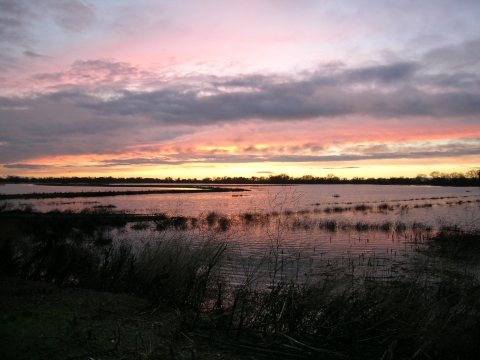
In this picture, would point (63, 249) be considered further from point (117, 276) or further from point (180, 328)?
point (180, 328)

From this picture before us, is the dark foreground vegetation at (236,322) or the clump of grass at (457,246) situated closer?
the dark foreground vegetation at (236,322)

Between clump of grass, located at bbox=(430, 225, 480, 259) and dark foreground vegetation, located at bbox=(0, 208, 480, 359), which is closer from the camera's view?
dark foreground vegetation, located at bbox=(0, 208, 480, 359)

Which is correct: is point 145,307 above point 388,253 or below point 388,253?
above

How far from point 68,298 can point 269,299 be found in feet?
12.8

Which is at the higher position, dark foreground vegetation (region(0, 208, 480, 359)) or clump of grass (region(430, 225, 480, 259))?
clump of grass (region(430, 225, 480, 259))

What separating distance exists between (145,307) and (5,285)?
10.3 feet

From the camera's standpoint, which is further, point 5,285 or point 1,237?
point 1,237

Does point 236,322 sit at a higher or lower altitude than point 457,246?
lower

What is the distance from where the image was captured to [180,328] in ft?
20.6

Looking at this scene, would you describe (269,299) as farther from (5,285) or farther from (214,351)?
(5,285)

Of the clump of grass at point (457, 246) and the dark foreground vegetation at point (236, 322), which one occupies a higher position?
the clump of grass at point (457, 246)

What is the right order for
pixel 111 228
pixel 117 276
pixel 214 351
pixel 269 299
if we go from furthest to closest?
pixel 111 228 < pixel 117 276 < pixel 269 299 < pixel 214 351

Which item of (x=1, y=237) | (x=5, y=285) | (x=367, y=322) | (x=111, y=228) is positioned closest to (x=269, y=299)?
(x=367, y=322)

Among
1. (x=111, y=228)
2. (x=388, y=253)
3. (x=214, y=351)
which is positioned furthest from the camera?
(x=111, y=228)
